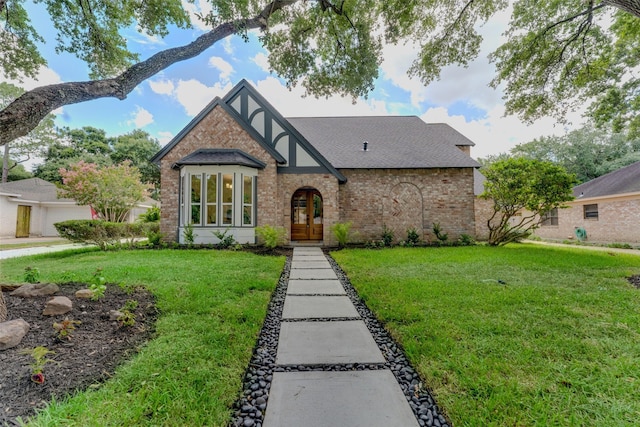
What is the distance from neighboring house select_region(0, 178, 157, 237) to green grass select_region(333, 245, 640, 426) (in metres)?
22.1

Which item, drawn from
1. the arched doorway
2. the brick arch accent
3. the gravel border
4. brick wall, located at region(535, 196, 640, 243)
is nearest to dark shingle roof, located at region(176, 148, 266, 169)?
the arched doorway

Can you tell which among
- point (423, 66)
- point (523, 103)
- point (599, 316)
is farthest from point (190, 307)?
point (523, 103)

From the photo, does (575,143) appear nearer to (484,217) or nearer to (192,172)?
(484,217)

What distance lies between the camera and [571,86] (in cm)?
855

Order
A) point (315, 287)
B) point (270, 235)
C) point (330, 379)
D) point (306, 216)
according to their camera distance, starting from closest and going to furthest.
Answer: point (330, 379)
point (315, 287)
point (270, 235)
point (306, 216)

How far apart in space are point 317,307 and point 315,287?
41.7 inches

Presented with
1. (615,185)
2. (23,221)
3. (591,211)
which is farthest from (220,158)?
(615,185)

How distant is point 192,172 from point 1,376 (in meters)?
8.64

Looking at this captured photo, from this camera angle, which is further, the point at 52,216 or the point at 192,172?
the point at 52,216

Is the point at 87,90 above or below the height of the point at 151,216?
above

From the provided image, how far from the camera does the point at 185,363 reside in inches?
83.4

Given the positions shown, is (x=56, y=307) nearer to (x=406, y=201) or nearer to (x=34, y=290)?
(x=34, y=290)

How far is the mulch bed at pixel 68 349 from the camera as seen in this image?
171 cm

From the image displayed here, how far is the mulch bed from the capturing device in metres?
1.71
